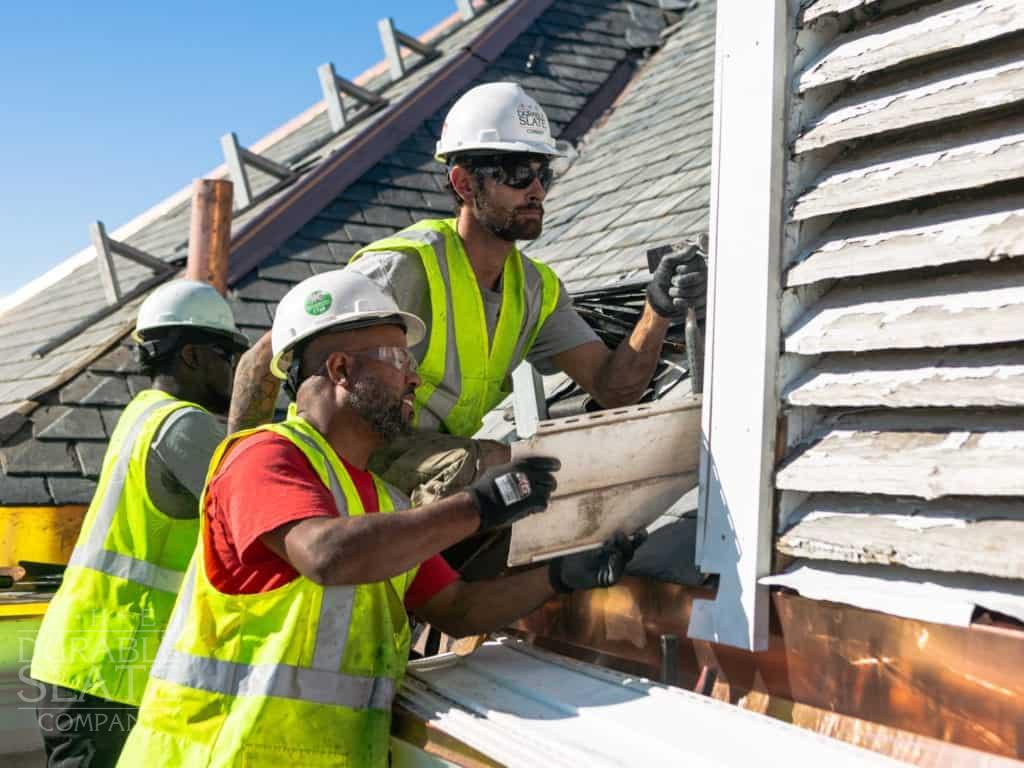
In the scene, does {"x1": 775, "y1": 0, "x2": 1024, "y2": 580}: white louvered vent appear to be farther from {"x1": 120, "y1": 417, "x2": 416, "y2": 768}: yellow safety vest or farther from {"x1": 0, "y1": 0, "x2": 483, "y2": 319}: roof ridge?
{"x1": 0, "y1": 0, "x2": 483, "y2": 319}: roof ridge

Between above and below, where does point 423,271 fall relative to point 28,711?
above

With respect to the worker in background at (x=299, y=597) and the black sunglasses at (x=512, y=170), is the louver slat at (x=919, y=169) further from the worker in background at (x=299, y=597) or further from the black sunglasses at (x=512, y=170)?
the black sunglasses at (x=512, y=170)

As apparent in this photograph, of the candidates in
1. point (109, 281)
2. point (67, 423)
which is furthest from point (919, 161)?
point (109, 281)

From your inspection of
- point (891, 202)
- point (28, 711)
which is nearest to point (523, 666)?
point (891, 202)

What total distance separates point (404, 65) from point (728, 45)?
794 cm

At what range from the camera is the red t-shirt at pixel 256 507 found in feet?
8.13

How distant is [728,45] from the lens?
278cm

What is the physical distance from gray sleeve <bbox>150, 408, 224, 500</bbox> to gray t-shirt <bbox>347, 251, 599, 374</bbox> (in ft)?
2.36

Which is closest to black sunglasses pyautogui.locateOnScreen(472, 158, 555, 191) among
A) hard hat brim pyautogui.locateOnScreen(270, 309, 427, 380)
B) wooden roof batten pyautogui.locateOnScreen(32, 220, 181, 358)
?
hard hat brim pyautogui.locateOnScreen(270, 309, 427, 380)

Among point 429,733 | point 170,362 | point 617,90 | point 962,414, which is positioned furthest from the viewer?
point 617,90

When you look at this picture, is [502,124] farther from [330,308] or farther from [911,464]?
[911,464]

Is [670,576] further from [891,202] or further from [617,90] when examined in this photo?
[617,90]

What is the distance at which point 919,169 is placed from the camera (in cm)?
235

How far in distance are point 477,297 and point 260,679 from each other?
146 cm
